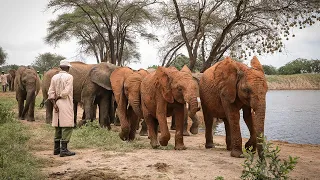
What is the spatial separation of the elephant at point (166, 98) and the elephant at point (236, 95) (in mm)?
468

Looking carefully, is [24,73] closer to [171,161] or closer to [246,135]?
[246,135]

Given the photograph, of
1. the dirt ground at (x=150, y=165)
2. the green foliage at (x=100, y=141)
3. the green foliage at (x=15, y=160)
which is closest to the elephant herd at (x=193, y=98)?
the green foliage at (x=100, y=141)

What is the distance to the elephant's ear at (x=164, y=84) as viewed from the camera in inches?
A: 341

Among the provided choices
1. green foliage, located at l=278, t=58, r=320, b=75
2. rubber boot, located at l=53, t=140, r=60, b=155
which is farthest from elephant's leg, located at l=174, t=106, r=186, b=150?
green foliage, located at l=278, t=58, r=320, b=75

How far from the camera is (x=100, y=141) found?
965cm

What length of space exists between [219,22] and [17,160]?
14.8m

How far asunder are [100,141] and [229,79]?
3686 mm

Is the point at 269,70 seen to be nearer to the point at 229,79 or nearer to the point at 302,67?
the point at 302,67

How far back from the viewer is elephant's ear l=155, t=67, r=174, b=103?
8.66m

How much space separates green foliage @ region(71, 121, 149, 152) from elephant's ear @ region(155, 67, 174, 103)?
147cm

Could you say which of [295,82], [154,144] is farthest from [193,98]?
[295,82]

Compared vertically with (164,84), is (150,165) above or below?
below

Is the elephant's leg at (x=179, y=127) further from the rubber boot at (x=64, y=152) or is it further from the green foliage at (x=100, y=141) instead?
the rubber boot at (x=64, y=152)

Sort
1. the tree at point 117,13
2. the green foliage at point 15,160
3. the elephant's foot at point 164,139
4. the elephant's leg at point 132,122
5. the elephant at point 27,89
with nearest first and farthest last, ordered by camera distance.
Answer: the green foliage at point 15,160
the elephant's foot at point 164,139
the elephant's leg at point 132,122
the elephant at point 27,89
the tree at point 117,13
